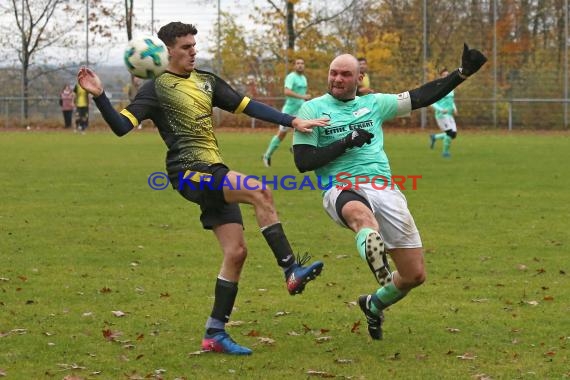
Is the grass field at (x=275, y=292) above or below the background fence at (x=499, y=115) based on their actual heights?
below

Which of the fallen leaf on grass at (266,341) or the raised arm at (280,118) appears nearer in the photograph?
the raised arm at (280,118)

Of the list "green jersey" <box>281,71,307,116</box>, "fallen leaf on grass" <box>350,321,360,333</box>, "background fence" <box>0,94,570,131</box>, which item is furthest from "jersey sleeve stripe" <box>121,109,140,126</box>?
"background fence" <box>0,94,570,131</box>

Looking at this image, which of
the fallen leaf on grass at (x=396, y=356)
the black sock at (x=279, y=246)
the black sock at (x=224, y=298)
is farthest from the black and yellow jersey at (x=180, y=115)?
the fallen leaf on grass at (x=396, y=356)

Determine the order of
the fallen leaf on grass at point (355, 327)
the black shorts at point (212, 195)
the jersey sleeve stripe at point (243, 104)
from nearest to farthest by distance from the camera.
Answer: the black shorts at point (212, 195)
the jersey sleeve stripe at point (243, 104)
the fallen leaf on grass at point (355, 327)

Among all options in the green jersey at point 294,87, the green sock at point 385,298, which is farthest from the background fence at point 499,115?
the green sock at point 385,298

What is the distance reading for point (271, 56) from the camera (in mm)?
41125

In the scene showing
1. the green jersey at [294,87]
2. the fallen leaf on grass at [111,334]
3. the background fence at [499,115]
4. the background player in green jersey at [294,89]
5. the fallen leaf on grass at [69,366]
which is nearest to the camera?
the fallen leaf on grass at [69,366]

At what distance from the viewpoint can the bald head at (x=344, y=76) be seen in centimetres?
723

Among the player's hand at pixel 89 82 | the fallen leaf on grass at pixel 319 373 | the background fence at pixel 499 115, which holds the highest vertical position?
the background fence at pixel 499 115

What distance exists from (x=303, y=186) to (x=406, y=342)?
35.0ft

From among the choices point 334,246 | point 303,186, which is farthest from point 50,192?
point 334,246

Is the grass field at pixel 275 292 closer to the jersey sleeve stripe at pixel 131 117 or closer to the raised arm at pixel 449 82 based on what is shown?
the jersey sleeve stripe at pixel 131 117

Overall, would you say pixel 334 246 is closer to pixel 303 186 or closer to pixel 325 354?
pixel 325 354

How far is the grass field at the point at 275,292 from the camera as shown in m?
6.59
